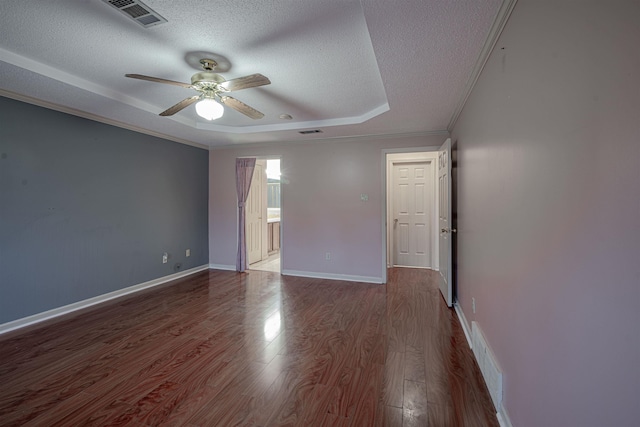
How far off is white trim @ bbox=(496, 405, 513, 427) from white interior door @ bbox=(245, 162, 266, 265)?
14.9ft

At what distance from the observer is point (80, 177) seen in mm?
3352

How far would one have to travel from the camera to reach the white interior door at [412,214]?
547 cm

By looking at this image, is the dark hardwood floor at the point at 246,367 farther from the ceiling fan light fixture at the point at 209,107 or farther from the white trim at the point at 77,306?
the ceiling fan light fixture at the point at 209,107

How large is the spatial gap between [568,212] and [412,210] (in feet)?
15.4

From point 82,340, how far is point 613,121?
3785 mm

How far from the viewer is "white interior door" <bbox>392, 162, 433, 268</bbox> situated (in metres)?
5.47

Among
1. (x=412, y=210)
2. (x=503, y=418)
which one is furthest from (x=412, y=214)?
(x=503, y=418)

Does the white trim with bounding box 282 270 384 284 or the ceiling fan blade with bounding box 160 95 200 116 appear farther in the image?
the white trim with bounding box 282 270 384 284

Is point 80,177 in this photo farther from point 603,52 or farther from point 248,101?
point 603,52

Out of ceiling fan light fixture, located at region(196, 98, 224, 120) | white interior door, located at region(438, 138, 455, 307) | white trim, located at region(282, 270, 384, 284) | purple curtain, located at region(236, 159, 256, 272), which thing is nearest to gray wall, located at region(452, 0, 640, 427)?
white interior door, located at region(438, 138, 455, 307)

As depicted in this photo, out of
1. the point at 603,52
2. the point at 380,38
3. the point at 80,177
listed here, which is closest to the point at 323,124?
the point at 380,38

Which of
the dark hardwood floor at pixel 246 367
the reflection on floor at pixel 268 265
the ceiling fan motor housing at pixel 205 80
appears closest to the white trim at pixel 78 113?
the ceiling fan motor housing at pixel 205 80

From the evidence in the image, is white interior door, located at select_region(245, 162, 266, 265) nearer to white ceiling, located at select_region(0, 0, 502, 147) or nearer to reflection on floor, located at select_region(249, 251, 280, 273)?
reflection on floor, located at select_region(249, 251, 280, 273)

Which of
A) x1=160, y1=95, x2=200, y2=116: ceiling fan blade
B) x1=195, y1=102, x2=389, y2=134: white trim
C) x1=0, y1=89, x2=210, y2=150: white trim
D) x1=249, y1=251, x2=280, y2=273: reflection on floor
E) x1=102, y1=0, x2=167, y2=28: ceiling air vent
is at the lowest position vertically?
x1=249, y1=251, x2=280, y2=273: reflection on floor
